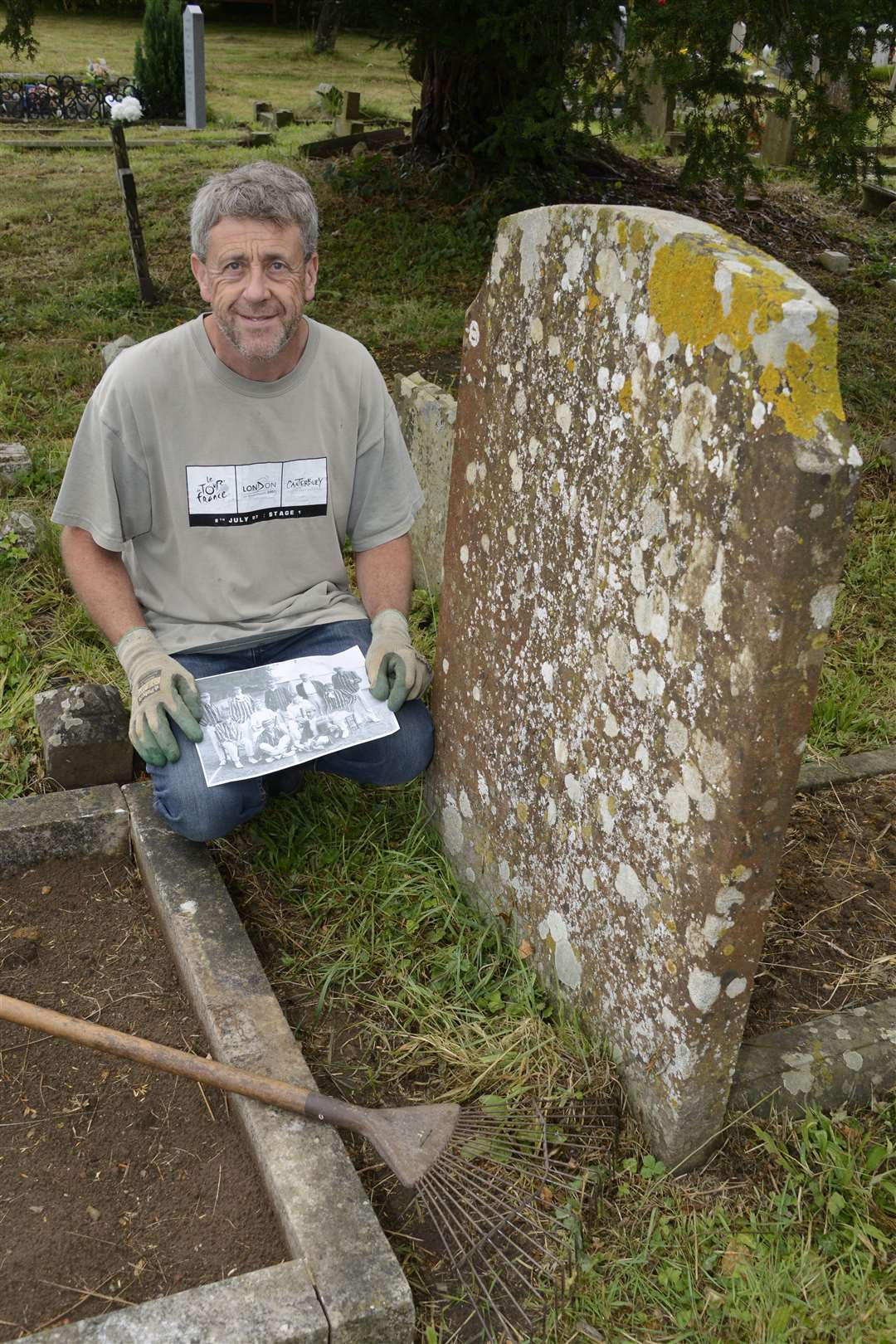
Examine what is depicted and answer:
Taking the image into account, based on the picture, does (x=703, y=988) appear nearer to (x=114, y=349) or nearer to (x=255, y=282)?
(x=255, y=282)

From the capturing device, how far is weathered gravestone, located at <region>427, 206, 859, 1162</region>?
167 centimetres

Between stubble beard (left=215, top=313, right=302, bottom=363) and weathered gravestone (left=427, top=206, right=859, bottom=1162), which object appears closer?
weathered gravestone (left=427, top=206, right=859, bottom=1162)

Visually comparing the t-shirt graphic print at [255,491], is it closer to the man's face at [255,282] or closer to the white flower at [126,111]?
the man's face at [255,282]

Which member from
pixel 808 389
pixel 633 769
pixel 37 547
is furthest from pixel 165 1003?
pixel 37 547

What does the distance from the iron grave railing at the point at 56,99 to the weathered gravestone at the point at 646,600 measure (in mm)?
16075

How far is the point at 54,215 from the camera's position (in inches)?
377

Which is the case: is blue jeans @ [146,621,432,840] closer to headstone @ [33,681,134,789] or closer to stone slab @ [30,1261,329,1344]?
headstone @ [33,681,134,789]

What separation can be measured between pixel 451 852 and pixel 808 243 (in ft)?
28.2

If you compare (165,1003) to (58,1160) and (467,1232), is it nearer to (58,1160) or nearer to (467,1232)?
(58,1160)

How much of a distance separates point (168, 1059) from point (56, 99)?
17615 mm

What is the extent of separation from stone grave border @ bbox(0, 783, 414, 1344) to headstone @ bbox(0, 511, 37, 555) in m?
1.60

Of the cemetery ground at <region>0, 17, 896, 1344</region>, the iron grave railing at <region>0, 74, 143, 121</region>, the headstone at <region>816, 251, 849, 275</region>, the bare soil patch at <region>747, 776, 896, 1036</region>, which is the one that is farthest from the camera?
the iron grave railing at <region>0, 74, 143, 121</region>

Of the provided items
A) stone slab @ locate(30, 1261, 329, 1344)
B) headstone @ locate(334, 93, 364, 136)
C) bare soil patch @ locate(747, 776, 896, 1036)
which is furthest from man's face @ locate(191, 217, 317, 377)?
headstone @ locate(334, 93, 364, 136)

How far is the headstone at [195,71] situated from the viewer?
48.1ft
